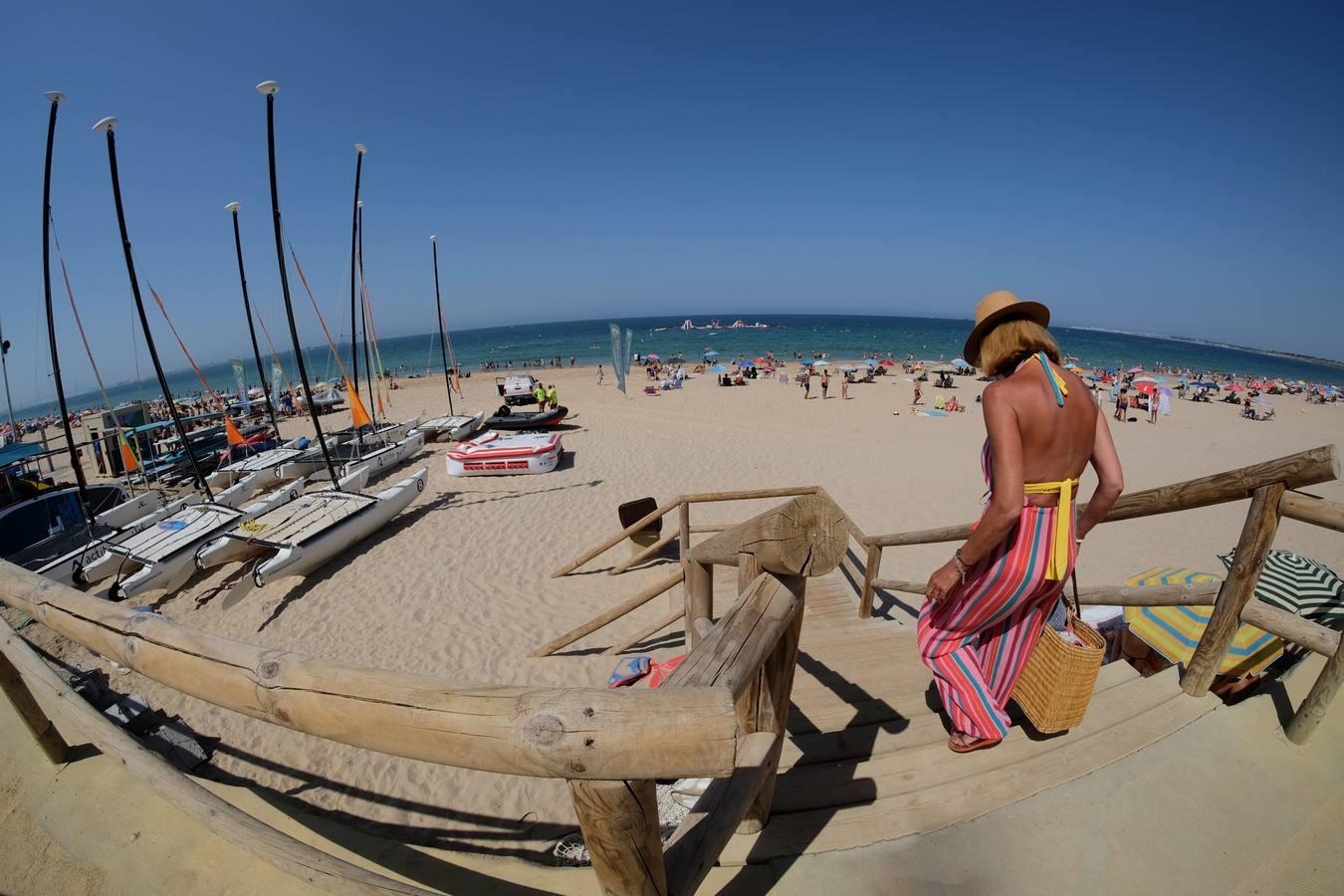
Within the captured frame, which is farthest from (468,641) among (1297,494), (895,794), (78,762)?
(1297,494)

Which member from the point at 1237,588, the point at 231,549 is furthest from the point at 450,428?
the point at 1237,588

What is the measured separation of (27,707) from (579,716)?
127 inches

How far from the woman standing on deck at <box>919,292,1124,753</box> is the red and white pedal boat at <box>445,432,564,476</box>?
1072cm

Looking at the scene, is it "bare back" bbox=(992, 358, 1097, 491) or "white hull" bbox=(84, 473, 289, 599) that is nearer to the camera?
"bare back" bbox=(992, 358, 1097, 491)

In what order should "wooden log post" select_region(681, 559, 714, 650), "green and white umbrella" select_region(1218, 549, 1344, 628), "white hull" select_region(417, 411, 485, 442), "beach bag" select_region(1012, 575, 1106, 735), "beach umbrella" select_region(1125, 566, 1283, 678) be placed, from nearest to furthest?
"beach bag" select_region(1012, 575, 1106, 735)
"wooden log post" select_region(681, 559, 714, 650)
"beach umbrella" select_region(1125, 566, 1283, 678)
"green and white umbrella" select_region(1218, 549, 1344, 628)
"white hull" select_region(417, 411, 485, 442)

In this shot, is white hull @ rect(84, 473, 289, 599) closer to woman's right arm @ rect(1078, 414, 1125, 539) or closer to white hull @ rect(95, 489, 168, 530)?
white hull @ rect(95, 489, 168, 530)

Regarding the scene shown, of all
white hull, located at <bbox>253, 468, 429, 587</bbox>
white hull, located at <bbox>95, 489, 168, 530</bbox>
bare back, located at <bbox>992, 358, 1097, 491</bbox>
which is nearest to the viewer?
bare back, located at <bbox>992, 358, 1097, 491</bbox>

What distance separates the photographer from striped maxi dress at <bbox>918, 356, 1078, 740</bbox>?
6.48ft

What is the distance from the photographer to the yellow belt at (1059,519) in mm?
1924

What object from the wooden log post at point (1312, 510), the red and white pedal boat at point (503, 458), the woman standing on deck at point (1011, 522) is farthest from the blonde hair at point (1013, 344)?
the red and white pedal boat at point (503, 458)

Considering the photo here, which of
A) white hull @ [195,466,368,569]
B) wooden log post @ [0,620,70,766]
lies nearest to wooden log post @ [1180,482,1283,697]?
wooden log post @ [0,620,70,766]

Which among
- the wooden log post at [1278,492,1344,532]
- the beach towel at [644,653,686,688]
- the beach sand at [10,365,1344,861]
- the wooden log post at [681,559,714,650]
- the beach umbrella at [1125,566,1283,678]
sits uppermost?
the wooden log post at [1278,492,1344,532]

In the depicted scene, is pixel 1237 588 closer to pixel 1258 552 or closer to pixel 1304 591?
pixel 1258 552

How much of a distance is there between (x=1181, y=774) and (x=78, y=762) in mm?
4932
